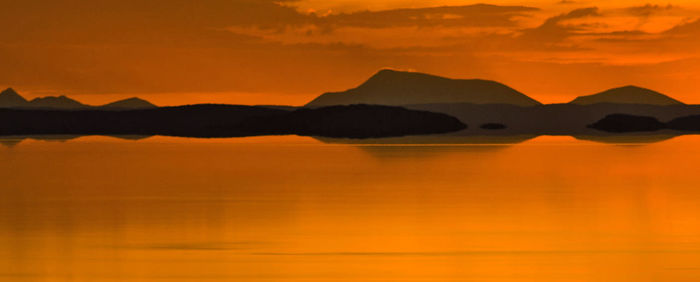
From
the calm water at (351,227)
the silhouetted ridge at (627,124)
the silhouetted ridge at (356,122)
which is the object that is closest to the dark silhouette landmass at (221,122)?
the silhouetted ridge at (356,122)

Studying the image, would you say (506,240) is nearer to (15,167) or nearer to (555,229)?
(555,229)

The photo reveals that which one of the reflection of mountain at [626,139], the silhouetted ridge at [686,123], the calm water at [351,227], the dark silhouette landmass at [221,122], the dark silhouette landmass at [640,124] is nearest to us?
the calm water at [351,227]

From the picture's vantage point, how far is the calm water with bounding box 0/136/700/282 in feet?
51.2

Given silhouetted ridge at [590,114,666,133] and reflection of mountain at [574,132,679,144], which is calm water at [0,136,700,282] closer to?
reflection of mountain at [574,132,679,144]

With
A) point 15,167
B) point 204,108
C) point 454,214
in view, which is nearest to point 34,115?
point 204,108

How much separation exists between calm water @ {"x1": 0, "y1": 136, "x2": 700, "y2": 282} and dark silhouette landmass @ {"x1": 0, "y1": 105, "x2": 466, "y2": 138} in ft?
327

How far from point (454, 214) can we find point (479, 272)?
7.31 meters

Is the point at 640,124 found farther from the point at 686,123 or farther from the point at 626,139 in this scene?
the point at 626,139

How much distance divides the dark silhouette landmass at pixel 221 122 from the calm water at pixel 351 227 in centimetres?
9961

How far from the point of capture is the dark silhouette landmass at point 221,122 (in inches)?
5541

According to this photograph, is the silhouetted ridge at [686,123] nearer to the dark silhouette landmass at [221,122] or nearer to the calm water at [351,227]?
the dark silhouette landmass at [221,122]

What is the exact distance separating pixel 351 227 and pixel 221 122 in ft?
404

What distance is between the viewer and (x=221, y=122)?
467 ft

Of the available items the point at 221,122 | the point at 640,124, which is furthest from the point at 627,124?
the point at 221,122
